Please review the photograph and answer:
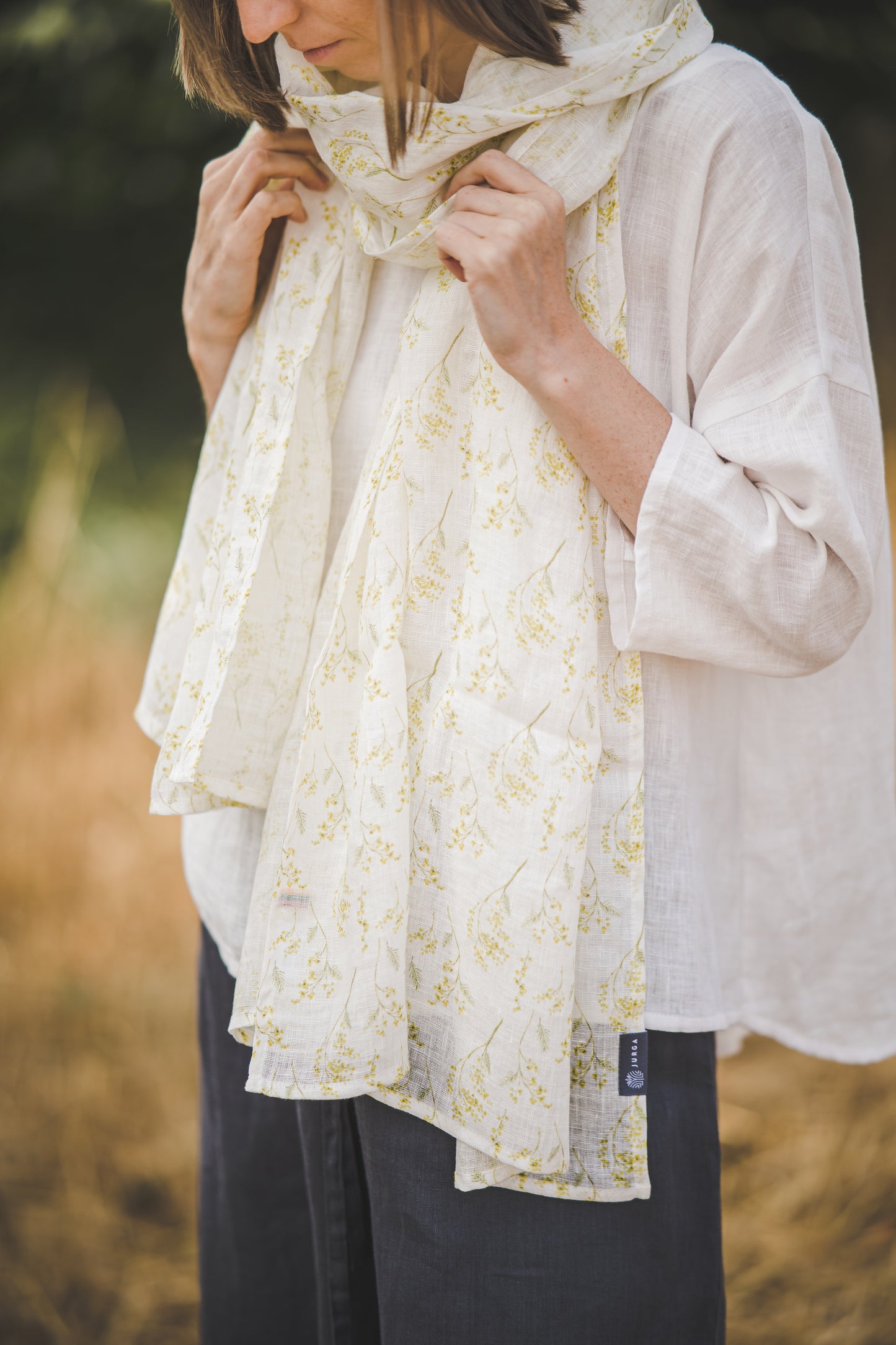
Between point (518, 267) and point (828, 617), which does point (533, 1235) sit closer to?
point (828, 617)

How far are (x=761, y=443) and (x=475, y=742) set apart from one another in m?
0.25

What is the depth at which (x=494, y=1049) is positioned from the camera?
630mm

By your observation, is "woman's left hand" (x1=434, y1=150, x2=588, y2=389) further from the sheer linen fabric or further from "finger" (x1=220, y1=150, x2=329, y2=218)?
"finger" (x1=220, y1=150, x2=329, y2=218)

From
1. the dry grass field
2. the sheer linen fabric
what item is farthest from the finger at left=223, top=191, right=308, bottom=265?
the dry grass field

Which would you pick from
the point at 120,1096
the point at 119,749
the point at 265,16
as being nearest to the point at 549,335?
the point at 265,16

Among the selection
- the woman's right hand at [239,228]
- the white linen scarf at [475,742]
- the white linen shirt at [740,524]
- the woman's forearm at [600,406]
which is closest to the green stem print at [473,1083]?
the white linen scarf at [475,742]

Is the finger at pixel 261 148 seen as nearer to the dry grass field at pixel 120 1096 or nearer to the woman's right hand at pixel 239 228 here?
the woman's right hand at pixel 239 228

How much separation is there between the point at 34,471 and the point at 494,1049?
175 centimetres

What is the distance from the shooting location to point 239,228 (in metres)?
0.78

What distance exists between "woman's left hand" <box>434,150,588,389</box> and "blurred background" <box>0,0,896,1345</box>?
1101 millimetres

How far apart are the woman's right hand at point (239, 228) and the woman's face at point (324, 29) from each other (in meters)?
0.09

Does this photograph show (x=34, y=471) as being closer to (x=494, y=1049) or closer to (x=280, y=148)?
(x=280, y=148)

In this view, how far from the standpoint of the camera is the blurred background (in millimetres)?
1581

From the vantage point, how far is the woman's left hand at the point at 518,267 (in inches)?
23.8
